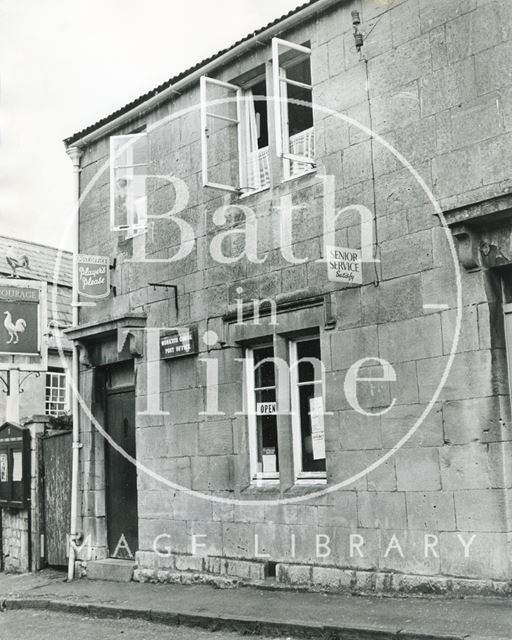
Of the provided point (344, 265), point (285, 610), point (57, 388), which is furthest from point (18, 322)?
point (57, 388)

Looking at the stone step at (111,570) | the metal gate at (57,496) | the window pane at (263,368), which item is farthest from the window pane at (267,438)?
the metal gate at (57,496)

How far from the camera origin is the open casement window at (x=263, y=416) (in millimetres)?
10391

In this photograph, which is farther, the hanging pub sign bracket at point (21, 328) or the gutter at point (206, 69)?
the hanging pub sign bracket at point (21, 328)

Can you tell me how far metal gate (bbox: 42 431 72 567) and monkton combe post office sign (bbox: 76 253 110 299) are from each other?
250 centimetres

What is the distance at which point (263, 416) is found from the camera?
1052cm

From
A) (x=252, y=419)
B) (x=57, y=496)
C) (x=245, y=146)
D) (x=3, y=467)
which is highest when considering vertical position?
(x=245, y=146)

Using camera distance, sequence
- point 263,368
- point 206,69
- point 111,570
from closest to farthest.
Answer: point 263,368 → point 206,69 → point 111,570

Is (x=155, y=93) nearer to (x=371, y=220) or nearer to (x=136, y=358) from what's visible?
(x=136, y=358)

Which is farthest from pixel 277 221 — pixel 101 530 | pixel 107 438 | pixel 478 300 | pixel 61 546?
pixel 61 546

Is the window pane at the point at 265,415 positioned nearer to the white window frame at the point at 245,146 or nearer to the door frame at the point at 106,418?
the white window frame at the point at 245,146

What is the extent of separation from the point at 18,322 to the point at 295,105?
6108mm

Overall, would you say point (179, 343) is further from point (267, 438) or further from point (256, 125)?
point (256, 125)

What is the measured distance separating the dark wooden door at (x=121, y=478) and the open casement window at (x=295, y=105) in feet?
14.9

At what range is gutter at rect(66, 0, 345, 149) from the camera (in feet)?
32.8
